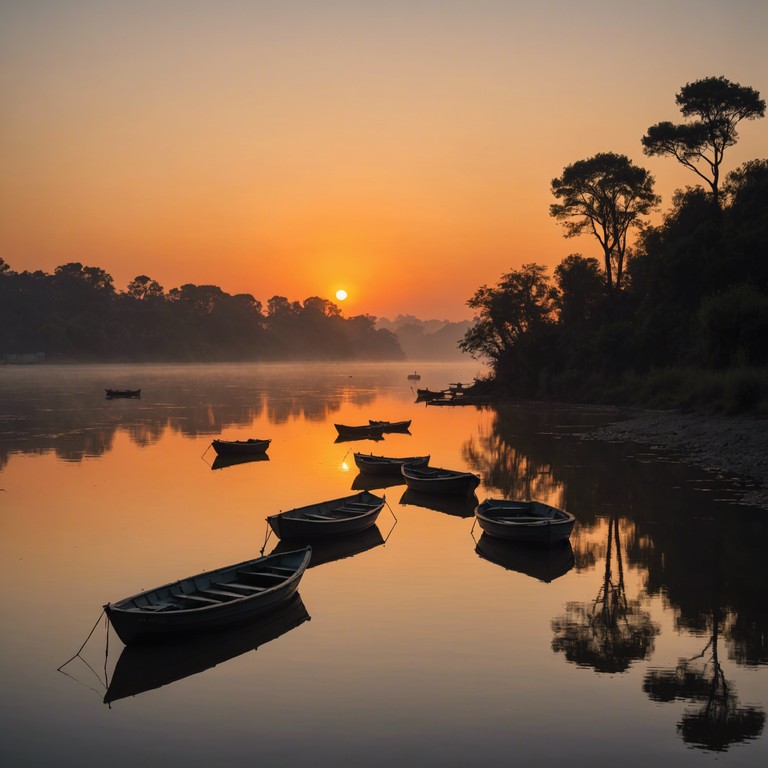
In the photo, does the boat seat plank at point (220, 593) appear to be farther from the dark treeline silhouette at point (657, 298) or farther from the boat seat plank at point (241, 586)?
the dark treeline silhouette at point (657, 298)

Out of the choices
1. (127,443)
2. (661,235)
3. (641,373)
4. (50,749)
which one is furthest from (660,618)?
(661,235)

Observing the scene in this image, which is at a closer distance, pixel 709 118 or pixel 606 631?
pixel 606 631

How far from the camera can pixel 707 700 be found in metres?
13.4

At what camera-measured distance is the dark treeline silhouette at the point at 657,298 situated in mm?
54375

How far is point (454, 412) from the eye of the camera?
263 feet

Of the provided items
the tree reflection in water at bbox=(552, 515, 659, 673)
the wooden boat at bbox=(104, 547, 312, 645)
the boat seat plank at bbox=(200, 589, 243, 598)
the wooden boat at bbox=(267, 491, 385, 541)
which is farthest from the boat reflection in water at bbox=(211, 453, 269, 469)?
the tree reflection in water at bbox=(552, 515, 659, 673)

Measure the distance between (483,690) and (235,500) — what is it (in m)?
19.9

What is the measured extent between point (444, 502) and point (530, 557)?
9.12m

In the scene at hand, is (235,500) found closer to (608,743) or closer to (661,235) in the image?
(608,743)

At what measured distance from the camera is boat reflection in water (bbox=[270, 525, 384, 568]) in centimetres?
2388

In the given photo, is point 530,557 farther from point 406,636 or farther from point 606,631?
point 406,636

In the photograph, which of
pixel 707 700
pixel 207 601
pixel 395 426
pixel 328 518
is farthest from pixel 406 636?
pixel 395 426

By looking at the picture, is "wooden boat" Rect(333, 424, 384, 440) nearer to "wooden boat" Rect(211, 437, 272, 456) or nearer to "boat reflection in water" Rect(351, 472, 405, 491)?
"wooden boat" Rect(211, 437, 272, 456)

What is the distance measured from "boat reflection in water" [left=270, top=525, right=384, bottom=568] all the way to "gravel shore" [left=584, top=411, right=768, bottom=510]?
13.6 meters
